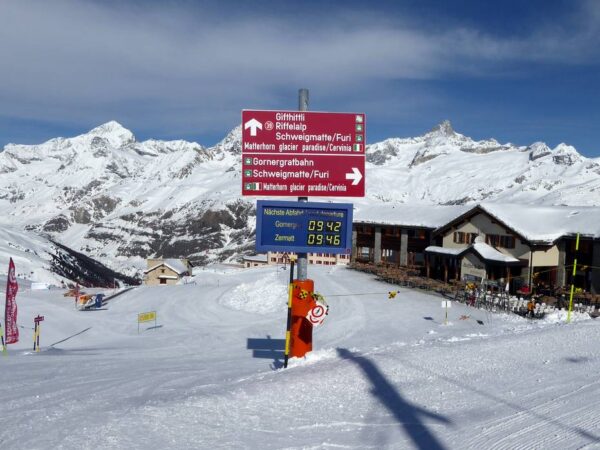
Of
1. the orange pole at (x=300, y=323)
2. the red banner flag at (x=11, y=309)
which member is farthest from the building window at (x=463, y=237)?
the red banner flag at (x=11, y=309)

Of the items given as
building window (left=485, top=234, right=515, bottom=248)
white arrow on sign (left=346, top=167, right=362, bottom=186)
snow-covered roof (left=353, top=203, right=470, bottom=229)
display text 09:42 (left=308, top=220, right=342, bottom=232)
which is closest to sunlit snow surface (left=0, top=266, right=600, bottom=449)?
display text 09:42 (left=308, top=220, right=342, bottom=232)

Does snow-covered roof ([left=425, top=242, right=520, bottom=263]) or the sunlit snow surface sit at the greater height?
snow-covered roof ([left=425, top=242, right=520, bottom=263])

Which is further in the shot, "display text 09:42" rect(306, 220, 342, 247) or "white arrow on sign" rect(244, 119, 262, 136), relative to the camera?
"display text 09:42" rect(306, 220, 342, 247)

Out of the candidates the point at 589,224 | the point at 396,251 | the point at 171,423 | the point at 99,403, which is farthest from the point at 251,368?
the point at 396,251

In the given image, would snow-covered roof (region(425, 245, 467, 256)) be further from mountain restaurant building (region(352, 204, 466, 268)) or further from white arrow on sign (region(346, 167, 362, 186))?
white arrow on sign (region(346, 167, 362, 186))

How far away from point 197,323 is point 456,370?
843 inches

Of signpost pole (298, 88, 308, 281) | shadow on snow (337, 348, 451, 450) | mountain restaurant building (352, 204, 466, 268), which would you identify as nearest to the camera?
shadow on snow (337, 348, 451, 450)

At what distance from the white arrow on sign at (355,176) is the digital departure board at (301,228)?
0.66 m

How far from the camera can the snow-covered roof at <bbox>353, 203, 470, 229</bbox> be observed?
47.2m

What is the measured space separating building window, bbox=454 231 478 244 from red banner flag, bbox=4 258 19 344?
1271 inches

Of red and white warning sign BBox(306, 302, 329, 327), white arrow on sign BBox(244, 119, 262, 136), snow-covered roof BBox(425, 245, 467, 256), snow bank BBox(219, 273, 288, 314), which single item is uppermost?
white arrow on sign BBox(244, 119, 262, 136)

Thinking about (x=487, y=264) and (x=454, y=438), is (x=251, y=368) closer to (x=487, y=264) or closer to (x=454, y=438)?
(x=454, y=438)

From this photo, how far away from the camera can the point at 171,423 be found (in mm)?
8031

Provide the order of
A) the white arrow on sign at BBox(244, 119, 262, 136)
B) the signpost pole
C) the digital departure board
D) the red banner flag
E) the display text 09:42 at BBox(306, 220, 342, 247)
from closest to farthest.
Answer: the white arrow on sign at BBox(244, 119, 262, 136) → the signpost pole → the digital departure board → the display text 09:42 at BBox(306, 220, 342, 247) → the red banner flag
